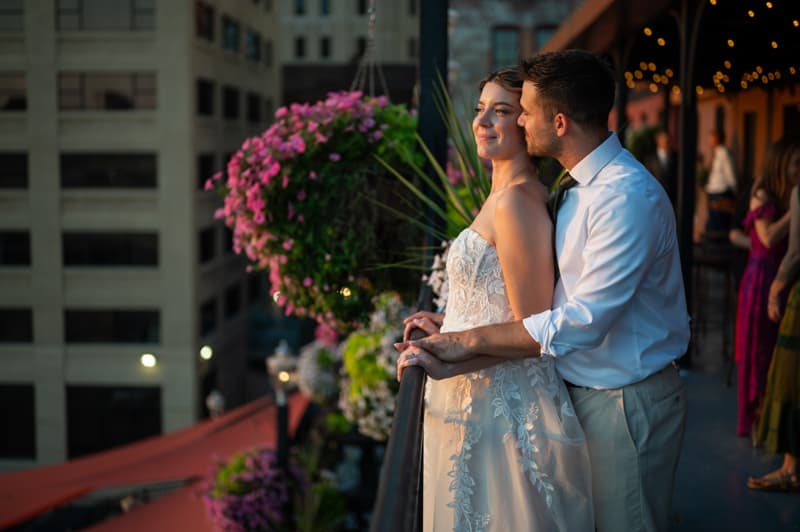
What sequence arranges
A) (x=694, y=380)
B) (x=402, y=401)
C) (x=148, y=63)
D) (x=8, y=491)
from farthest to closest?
(x=148, y=63) < (x=8, y=491) < (x=694, y=380) < (x=402, y=401)

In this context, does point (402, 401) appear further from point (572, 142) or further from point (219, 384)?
point (219, 384)

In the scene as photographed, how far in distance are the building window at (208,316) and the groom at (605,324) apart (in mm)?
33267

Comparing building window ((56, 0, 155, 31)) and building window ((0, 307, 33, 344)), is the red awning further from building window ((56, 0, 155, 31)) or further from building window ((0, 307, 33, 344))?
building window ((56, 0, 155, 31))

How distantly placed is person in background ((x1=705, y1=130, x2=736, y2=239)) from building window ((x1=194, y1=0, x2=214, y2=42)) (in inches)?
1011

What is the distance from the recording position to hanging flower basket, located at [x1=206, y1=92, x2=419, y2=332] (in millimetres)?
4332

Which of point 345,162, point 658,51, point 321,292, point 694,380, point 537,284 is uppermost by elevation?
point 658,51

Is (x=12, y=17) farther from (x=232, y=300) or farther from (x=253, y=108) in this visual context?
(x=232, y=300)

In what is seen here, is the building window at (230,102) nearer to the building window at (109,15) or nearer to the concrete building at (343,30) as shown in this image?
the building window at (109,15)

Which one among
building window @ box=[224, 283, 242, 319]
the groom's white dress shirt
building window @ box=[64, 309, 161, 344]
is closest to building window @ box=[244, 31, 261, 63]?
building window @ box=[224, 283, 242, 319]

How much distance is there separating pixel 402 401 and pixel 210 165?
35.5 m

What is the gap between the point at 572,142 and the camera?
8.18ft

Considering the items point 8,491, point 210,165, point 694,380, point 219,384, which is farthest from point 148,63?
point 694,380

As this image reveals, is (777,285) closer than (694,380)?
Yes

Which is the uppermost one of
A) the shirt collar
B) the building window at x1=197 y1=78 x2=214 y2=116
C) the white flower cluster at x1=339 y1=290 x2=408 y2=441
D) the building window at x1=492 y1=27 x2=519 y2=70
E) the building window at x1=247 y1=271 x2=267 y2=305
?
the building window at x1=492 y1=27 x2=519 y2=70
